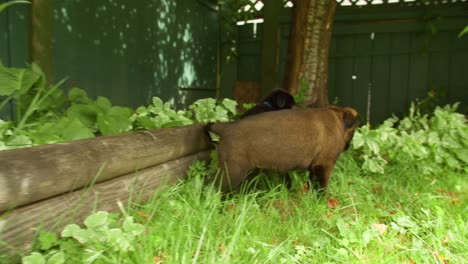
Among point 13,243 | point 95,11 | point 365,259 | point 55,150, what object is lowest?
point 365,259

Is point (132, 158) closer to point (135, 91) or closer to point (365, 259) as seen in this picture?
point (365, 259)

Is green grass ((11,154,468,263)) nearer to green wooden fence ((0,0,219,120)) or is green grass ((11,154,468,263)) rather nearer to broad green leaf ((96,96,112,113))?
broad green leaf ((96,96,112,113))

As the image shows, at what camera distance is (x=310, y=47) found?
4828 millimetres

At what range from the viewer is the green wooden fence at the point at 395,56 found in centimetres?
700

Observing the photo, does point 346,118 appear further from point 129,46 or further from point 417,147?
point 129,46

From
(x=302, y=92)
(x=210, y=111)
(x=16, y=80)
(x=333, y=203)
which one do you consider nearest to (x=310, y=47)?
(x=302, y=92)

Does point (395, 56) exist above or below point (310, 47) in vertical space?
above

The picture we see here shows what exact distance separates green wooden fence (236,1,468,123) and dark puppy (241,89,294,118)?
4115 mm

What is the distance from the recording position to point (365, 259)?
81.2 inches

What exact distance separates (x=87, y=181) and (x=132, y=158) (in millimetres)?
426

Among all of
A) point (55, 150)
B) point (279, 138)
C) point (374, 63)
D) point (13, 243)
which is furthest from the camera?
point (374, 63)

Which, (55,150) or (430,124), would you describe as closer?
(55,150)

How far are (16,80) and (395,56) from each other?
22.9 ft

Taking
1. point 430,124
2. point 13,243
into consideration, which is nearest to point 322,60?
point 430,124
